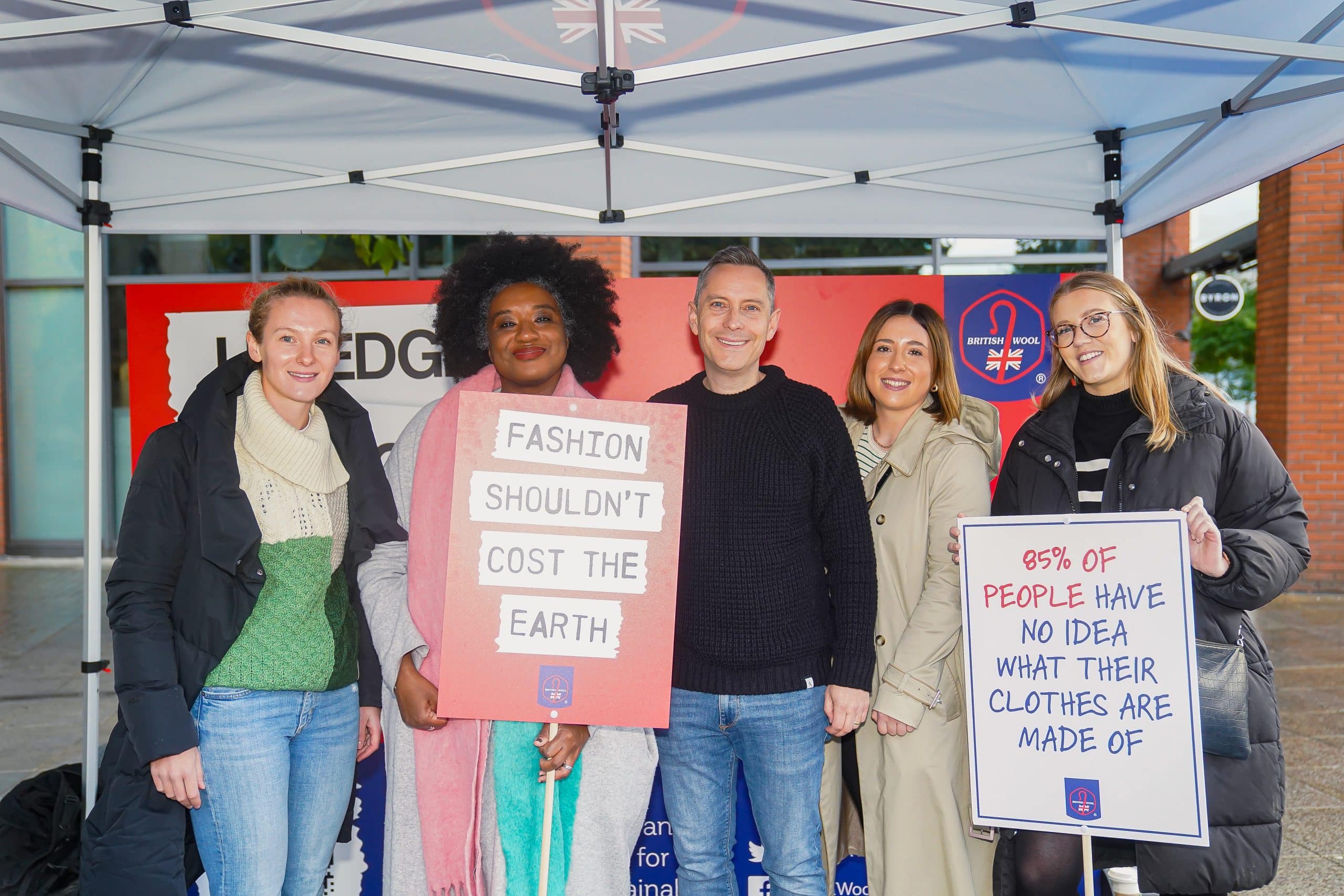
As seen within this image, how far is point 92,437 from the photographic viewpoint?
10.3 feet

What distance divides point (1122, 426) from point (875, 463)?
65 centimetres

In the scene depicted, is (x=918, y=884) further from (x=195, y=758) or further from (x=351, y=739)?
(x=195, y=758)

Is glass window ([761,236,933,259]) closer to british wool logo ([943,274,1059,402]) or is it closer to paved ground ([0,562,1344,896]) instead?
paved ground ([0,562,1344,896])

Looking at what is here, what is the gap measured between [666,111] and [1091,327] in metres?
1.57

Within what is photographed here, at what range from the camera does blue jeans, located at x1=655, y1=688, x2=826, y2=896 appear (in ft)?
7.20

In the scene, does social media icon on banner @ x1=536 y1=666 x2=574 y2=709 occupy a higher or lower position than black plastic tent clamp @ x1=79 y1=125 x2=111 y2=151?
lower

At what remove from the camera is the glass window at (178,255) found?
923cm

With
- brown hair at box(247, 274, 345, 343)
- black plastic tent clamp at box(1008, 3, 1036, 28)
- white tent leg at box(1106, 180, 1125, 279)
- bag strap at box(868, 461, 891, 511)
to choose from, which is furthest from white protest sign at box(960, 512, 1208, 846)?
white tent leg at box(1106, 180, 1125, 279)

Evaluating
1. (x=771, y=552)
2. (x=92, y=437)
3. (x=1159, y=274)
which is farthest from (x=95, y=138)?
(x=1159, y=274)

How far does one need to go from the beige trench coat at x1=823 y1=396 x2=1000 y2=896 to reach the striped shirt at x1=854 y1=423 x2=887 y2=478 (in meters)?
0.07

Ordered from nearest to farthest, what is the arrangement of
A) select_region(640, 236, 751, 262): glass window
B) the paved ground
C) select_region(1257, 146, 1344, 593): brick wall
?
1. the paved ground
2. select_region(1257, 146, 1344, 593): brick wall
3. select_region(640, 236, 751, 262): glass window

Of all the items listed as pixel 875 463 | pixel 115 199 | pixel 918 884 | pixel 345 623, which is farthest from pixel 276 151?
pixel 918 884

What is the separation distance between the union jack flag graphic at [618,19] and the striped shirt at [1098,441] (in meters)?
1.56

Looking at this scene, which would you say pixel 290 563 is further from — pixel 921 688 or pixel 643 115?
pixel 643 115
